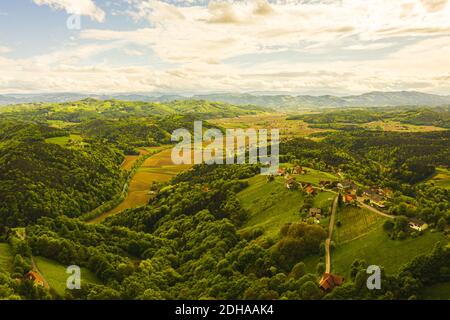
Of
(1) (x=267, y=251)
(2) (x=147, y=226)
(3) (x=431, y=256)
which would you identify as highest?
(3) (x=431, y=256)

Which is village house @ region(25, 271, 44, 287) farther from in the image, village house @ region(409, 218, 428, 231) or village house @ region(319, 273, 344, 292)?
village house @ region(409, 218, 428, 231)

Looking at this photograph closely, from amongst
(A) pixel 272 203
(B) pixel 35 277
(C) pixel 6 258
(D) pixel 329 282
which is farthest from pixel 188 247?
(D) pixel 329 282

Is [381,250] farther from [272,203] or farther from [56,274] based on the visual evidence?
[56,274]

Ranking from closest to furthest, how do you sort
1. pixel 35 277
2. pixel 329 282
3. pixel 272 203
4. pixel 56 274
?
1. pixel 329 282
2. pixel 35 277
3. pixel 56 274
4. pixel 272 203

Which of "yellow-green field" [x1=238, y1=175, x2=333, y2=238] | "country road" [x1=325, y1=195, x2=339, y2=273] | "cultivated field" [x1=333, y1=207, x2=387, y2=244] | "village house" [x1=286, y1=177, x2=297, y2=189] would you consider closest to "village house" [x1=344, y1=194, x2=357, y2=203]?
"country road" [x1=325, y1=195, x2=339, y2=273]

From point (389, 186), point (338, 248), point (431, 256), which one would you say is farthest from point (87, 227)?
point (389, 186)
